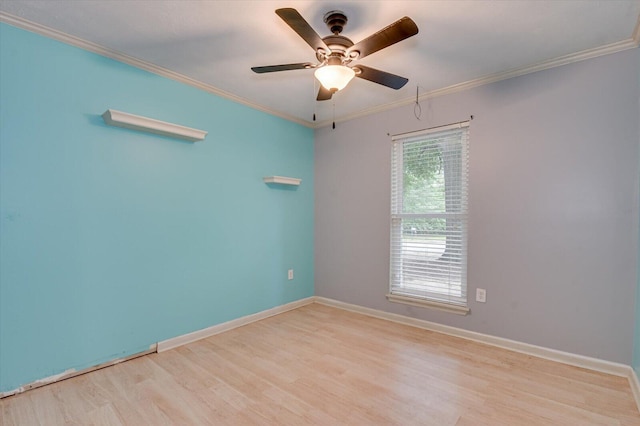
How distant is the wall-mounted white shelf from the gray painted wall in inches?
63.4

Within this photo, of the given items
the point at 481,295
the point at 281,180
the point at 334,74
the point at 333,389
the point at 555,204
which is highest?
the point at 334,74

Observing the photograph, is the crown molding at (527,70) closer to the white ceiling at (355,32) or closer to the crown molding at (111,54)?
the white ceiling at (355,32)

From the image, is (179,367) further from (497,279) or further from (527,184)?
(527,184)

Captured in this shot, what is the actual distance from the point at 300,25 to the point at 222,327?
2.74m

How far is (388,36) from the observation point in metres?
1.61

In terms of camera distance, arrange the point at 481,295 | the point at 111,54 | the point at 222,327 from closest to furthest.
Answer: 1. the point at 111,54
2. the point at 481,295
3. the point at 222,327

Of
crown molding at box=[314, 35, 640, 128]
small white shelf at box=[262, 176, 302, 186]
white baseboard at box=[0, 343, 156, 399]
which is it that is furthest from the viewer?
small white shelf at box=[262, 176, 302, 186]

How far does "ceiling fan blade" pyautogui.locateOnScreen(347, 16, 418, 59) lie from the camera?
1.48 metres

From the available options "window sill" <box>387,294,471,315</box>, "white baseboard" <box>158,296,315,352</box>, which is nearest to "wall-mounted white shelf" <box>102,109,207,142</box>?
"white baseboard" <box>158,296,315,352</box>

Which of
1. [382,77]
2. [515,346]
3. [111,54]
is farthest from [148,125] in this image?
[515,346]

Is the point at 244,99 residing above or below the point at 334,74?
above

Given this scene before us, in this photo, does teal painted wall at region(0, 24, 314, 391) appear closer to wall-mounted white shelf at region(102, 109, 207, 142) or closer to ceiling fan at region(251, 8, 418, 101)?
wall-mounted white shelf at region(102, 109, 207, 142)

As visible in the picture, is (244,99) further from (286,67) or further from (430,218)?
(430,218)

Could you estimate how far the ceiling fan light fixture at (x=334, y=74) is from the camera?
1.85 metres
